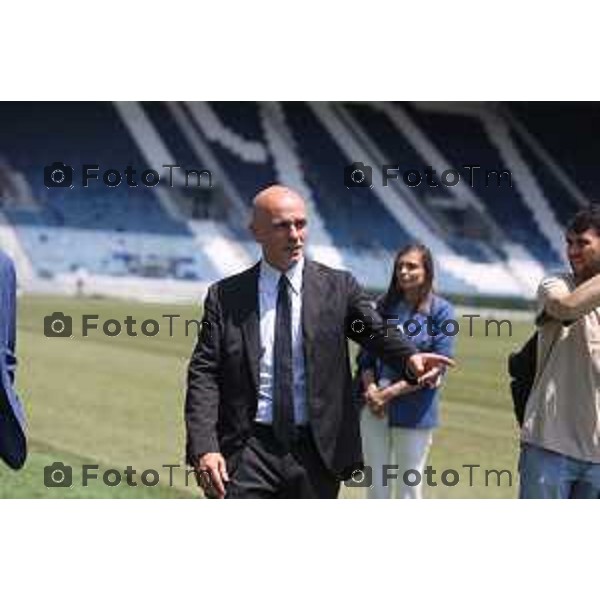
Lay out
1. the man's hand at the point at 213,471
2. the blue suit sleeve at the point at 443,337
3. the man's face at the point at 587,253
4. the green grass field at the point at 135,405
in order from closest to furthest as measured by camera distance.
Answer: the man's hand at the point at 213,471 < the man's face at the point at 587,253 < the blue suit sleeve at the point at 443,337 < the green grass field at the point at 135,405

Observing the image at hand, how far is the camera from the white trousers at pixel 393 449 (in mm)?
5105

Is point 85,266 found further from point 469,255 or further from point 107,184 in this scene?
point 469,255

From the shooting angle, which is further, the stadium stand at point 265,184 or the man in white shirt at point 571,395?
the stadium stand at point 265,184

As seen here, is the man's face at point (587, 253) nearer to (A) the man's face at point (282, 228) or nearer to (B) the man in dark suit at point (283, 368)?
(B) the man in dark suit at point (283, 368)

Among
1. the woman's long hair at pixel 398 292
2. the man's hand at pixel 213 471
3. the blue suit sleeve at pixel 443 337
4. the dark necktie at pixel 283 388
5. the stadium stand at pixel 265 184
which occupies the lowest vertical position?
the man's hand at pixel 213 471

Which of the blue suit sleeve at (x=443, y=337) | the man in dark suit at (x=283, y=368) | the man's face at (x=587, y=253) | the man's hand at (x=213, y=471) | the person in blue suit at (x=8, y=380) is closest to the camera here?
the person in blue suit at (x=8, y=380)

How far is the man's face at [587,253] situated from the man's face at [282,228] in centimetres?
93

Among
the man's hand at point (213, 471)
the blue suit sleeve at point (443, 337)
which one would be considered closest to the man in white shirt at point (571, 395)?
the man's hand at point (213, 471)

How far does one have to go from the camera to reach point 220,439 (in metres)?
3.38

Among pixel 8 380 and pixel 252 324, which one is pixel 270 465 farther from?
pixel 8 380

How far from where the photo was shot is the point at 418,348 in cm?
500

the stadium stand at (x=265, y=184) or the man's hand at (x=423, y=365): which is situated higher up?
the stadium stand at (x=265, y=184)

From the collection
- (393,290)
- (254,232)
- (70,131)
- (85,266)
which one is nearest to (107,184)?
(70,131)

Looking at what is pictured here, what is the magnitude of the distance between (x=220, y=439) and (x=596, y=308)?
4.25ft
